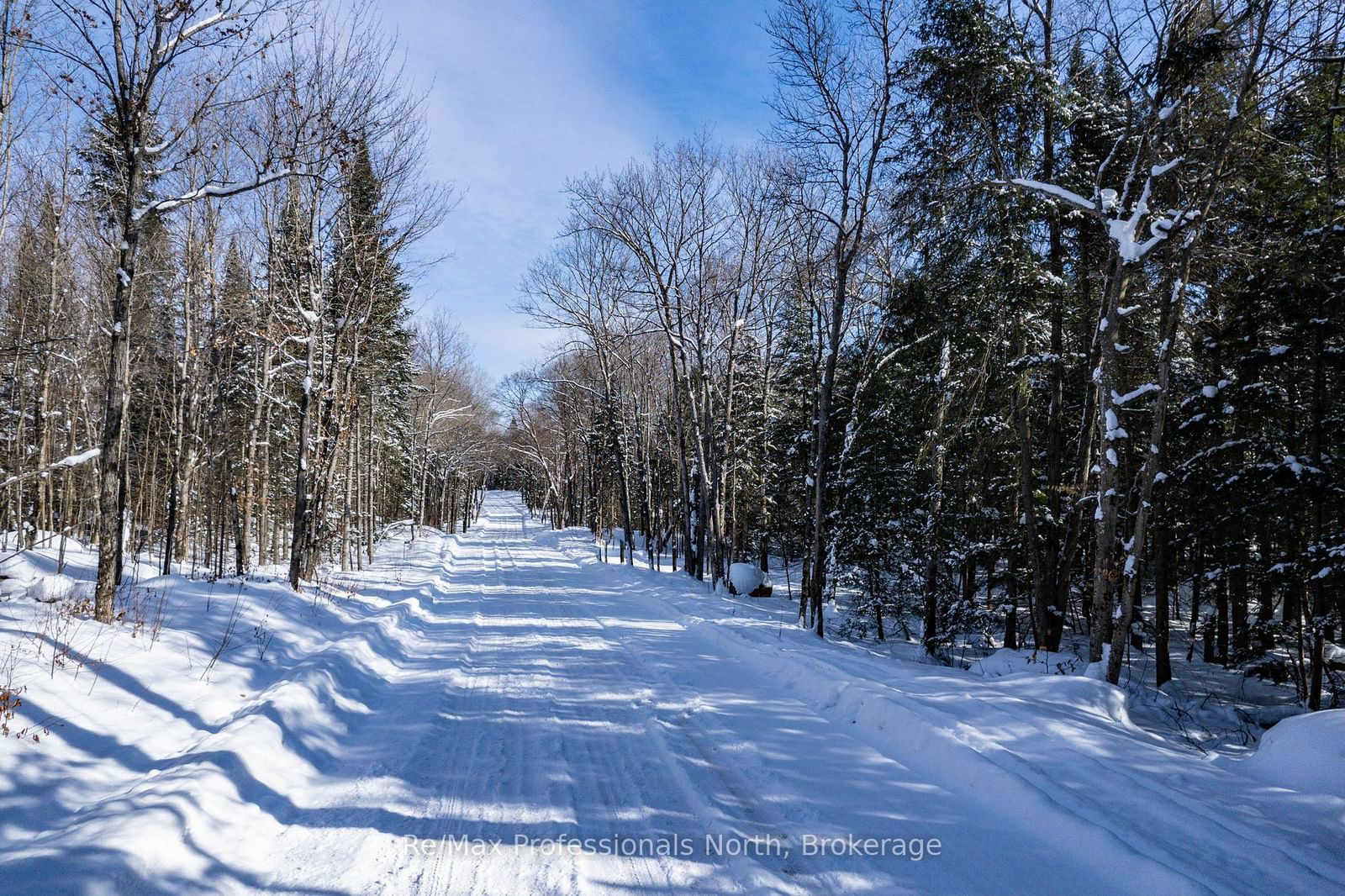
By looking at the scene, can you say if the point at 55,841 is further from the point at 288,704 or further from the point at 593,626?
the point at 593,626

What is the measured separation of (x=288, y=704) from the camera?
534 centimetres

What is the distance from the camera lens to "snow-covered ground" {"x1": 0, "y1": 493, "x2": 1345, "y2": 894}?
332 cm

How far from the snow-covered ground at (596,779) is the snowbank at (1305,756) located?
2 cm

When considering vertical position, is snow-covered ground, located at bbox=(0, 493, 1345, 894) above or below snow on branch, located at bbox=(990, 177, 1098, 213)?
below

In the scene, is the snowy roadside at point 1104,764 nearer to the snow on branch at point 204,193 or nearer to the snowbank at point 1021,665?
the snowbank at point 1021,665

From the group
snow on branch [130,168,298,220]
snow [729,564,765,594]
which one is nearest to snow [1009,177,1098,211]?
snow on branch [130,168,298,220]

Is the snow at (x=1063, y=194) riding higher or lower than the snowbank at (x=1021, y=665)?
higher

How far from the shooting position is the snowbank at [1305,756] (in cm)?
434

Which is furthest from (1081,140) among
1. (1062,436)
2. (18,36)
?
(18,36)

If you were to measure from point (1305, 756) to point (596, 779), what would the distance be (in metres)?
5.14

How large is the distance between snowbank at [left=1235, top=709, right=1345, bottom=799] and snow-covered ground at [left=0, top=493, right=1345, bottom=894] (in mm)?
20

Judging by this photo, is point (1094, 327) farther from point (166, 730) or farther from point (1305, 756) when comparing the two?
point (166, 730)

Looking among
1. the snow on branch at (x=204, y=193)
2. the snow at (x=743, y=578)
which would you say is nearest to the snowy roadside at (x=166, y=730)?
the snow on branch at (x=204, y=193)

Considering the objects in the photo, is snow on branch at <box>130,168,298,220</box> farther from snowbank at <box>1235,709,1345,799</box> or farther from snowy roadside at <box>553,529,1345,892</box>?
snowbank at <box>1235,709,1345,799</box>
